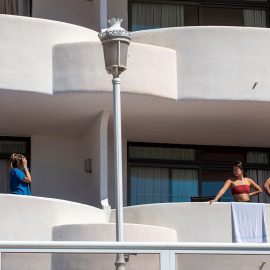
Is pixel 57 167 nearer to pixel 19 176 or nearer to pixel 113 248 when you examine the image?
pixel 19 176

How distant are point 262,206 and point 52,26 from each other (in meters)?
4.76

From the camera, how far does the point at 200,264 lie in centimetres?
1233

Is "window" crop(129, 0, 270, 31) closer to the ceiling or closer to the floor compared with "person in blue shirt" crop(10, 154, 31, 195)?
closer to the ceiling

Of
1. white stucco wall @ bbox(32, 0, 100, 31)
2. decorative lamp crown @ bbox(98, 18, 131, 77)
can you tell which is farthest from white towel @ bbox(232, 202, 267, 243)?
white stucco wall @ bbox(32, 0, 100, 31)

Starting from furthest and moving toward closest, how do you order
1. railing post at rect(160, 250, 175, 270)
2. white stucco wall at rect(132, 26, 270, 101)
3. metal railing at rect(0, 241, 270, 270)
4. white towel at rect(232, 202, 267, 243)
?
white stucco wall at rect(132, 26, 270, 101) < white towel at rect(232, 202, 267, 243) < railing post at rect(160, 250, 175, 270) < metal railing at rect(0, 241, 270, 270)

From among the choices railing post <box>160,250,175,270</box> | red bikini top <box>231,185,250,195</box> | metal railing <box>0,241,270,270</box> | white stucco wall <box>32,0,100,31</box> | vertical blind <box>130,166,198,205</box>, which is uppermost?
white stucco wall <box>32,0,100,31</box>

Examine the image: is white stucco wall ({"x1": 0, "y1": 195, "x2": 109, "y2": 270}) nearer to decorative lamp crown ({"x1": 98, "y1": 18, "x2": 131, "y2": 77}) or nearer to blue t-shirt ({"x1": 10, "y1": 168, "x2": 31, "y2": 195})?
blue t-shirt ({"x1": 10, "y1": 168, "x2": 31, "y2": 195})

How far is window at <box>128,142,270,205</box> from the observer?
2189cm

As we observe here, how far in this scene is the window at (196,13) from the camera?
21812mm

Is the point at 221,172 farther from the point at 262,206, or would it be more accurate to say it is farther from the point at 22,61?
the point at 22,61

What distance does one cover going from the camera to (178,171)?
2217cm

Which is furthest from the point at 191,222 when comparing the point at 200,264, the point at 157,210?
the point at 200,264

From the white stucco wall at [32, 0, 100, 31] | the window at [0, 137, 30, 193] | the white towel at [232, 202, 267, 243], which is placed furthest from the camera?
the window at [0, 137, 30, 193]

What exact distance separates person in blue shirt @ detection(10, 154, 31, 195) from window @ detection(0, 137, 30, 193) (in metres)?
3.01
